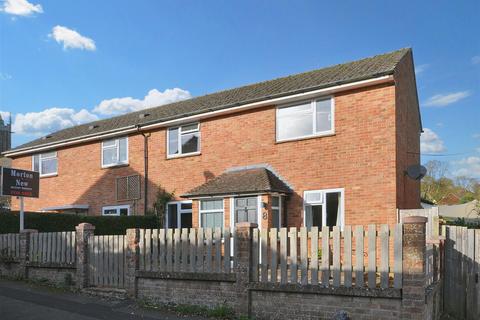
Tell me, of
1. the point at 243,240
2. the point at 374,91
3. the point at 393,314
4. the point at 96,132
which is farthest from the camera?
the point at 96,132

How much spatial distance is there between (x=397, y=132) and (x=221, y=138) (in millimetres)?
6117

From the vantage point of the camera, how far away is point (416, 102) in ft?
59.2

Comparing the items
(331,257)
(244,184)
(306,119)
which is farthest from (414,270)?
(306,119)

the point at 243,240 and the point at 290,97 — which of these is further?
the point at 290,97

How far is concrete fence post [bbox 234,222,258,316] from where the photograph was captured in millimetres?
8555

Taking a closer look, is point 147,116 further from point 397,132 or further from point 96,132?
point 397,132

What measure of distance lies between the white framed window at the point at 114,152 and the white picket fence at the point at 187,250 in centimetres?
1071

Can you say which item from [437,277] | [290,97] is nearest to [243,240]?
[437,277]

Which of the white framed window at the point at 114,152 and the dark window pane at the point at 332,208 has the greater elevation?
the white framed window at the point at 114,152

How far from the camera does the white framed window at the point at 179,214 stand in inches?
697

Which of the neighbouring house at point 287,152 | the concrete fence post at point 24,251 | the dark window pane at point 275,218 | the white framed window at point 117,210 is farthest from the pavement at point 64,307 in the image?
the white framed window at point 117,210

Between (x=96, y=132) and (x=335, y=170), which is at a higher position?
(x=96, y=132)

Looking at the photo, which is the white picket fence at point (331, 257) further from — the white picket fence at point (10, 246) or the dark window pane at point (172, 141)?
the dark window pane at point (172, 141)

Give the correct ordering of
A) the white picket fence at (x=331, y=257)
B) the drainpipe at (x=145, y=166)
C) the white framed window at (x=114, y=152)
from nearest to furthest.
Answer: the white picket fence at (x=331, y=257), the drainpipe at (x=145, y=166), the white framed window at (x=114, y=152)
